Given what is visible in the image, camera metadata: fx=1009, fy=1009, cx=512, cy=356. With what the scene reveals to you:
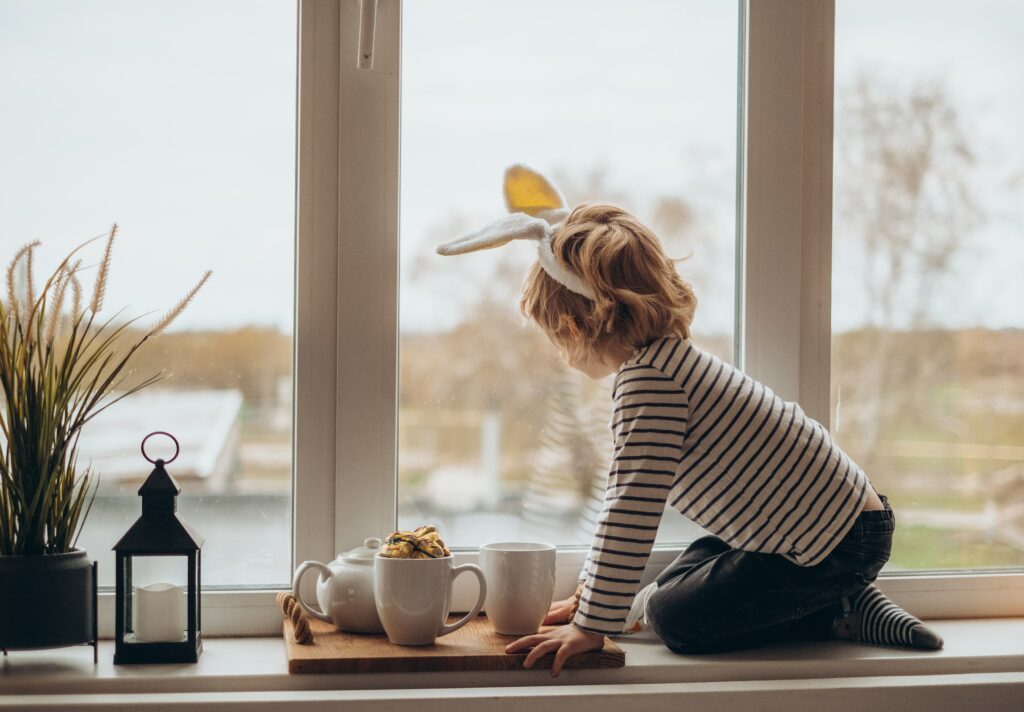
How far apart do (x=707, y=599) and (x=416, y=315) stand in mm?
581

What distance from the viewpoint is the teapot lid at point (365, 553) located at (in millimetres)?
1375

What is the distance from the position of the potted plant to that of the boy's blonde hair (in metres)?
0.47

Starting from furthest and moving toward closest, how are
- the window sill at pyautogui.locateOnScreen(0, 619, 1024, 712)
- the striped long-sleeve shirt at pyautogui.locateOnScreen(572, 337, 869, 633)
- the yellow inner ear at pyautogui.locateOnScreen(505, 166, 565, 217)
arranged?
the yellow inner ear at pyautogui.locateOnScreen(505, 166, 565, 217) < the striped long-sleeve shirt at pyautogui.locateOnScreen(572, 337, 869, 633) < the window sill at pyautogui.locateOnScreen(0, 619, 1024, 712)

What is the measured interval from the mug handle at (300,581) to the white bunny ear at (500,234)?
0.45 metres

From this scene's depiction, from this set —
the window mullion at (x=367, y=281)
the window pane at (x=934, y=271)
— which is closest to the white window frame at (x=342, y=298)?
the window mullion at (x=367, y=281)

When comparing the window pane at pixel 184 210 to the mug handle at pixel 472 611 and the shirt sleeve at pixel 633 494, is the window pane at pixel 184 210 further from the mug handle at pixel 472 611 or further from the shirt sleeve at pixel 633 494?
the shirt sleeve at pixel 633 494

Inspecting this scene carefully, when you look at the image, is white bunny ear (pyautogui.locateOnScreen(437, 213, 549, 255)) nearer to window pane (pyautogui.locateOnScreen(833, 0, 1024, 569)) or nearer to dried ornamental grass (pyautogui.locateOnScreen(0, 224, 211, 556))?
dried ornamental grass (pyautogui.locateOnScreen(0, 224, 211, 556))

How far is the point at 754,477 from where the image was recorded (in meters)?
1.35

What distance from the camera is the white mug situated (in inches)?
50.2

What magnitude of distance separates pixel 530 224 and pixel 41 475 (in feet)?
2.31

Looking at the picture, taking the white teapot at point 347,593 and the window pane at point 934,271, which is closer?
the white teapot at point 347,593

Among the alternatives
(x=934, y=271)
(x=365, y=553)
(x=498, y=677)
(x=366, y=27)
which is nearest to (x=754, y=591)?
(x=498, y=677)

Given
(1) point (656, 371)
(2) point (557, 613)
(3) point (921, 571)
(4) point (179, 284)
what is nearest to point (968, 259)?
(3) point (921, 571)

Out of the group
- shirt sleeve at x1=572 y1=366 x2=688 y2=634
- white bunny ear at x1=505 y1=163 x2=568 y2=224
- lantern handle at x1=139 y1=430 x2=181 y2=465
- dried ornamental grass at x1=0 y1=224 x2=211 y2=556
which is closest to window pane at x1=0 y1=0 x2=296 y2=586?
lantern handle at x1=139 y1=430 x2=181 y2=465
